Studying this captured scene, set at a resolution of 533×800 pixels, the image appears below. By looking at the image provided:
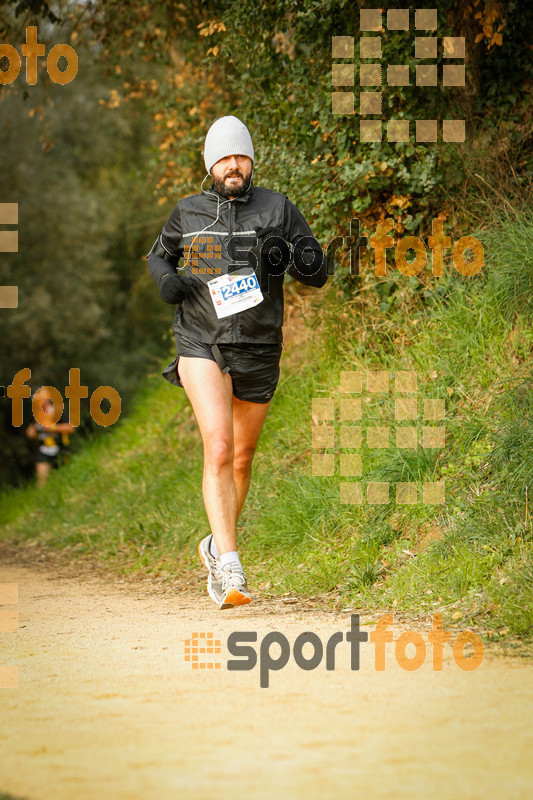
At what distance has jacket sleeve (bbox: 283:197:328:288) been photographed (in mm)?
5527

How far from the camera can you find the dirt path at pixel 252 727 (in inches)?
109

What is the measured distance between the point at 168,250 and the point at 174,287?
0.47 meters

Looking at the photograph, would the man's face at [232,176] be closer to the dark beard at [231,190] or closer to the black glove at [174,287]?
the dark beard at [231,190]

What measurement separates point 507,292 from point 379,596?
270 cm

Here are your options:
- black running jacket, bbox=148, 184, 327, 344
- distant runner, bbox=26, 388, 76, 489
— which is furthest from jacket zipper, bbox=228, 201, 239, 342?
distant runner, bbox=26, 388, 76, 489

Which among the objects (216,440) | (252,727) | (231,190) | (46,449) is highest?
(231,190)

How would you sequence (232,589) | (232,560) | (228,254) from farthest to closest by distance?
(228,254), (232,560), (232,589)

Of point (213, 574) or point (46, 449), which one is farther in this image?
point (46, 449)

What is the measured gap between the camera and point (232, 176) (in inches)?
216

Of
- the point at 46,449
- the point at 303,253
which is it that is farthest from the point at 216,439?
the point at 46,449

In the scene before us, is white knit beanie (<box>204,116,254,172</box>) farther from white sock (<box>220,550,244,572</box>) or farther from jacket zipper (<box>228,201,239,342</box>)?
white sock (<box>220,550,244,572</box>)

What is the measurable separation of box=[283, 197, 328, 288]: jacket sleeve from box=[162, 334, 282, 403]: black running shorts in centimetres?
42

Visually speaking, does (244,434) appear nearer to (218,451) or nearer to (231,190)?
(218,451)

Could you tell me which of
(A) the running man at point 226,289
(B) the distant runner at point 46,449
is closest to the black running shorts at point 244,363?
(A) the running man at point 226,289
